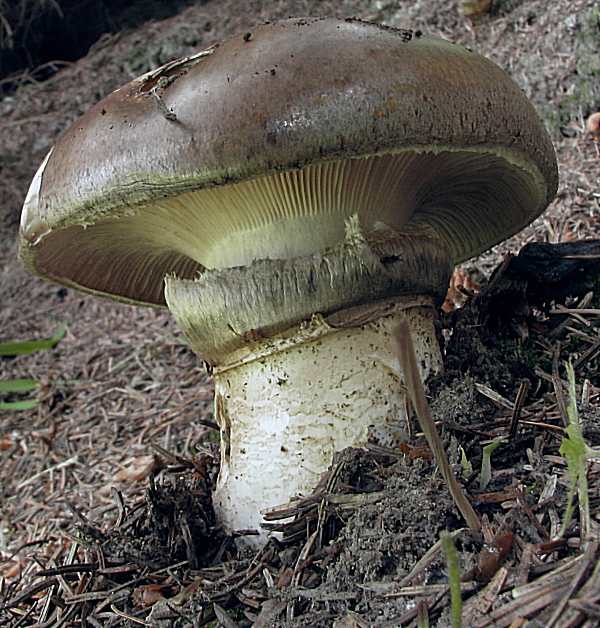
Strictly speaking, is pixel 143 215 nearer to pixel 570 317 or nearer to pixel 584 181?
pixel 570 317

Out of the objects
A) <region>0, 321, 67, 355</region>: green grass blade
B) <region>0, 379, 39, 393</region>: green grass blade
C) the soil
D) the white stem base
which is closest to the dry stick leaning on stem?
the soil

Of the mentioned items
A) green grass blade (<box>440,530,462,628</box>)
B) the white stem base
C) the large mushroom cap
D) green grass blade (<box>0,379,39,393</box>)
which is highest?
the large mushroom cap

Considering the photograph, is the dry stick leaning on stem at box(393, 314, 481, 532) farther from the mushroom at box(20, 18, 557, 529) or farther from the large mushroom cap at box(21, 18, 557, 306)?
the large mushroom cap at box(21, 18, 557, 306)

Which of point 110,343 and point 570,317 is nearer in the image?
point 570,317

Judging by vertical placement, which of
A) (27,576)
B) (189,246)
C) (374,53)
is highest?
(374,53)

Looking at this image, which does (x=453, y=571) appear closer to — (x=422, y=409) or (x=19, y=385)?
(x=422, y=409)

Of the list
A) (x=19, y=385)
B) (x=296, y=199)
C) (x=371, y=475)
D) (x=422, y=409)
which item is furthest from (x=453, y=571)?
(x=19, y=385)

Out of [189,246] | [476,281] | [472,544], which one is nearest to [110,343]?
[189,246]
